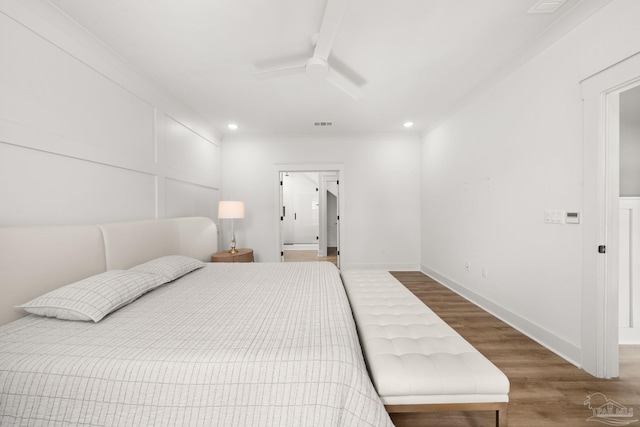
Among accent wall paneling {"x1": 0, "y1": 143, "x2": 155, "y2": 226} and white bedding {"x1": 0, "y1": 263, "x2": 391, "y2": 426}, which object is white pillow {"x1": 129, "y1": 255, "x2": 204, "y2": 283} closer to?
accent wall paneling {"x1": 0, "y1": 143, "x2": 155, "y2": 226}

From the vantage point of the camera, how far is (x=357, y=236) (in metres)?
4.68

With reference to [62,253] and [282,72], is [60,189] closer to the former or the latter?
[62,253]

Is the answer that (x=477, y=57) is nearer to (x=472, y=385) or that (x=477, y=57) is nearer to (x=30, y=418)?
(x=472, y=385)

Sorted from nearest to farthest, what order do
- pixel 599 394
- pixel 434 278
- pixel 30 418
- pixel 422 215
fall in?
pixel 30 418
pixel 599 394
pixel 434 278
pixel 422 215

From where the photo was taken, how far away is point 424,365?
1.10 meters

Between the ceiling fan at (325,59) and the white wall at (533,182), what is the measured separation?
5.32 ft

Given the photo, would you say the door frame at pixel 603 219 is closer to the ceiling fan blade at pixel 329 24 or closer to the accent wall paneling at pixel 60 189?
the ceiling fan blade at pixel 329 24

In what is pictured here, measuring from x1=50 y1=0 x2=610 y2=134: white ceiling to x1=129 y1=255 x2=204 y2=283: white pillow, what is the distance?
1881 mm

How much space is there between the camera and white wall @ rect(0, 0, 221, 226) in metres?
1.48

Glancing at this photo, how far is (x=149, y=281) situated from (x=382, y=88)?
3.02 m

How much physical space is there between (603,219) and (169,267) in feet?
10.7

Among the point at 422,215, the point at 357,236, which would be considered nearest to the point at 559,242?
the point at 422,215

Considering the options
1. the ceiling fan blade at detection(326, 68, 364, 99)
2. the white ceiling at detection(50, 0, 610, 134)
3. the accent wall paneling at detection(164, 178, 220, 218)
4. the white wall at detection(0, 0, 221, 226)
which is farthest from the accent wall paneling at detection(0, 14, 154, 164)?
the ceiling fan blade at detection(326, 68, 364, 99)

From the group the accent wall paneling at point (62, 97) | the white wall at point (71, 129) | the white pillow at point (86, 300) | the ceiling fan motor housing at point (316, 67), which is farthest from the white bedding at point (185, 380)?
the ceiling fan motor housing at point (316, 67)
